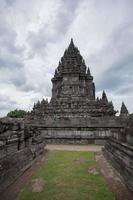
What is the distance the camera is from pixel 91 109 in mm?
30625

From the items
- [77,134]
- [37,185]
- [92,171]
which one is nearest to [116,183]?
[92,171]

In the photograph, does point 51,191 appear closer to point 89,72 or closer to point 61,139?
point 61,139

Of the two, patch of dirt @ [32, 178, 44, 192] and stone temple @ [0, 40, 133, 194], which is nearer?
patch of dirt @ [32, 178, 44, 192]

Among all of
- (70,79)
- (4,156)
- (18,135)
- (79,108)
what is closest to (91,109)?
(79,108)

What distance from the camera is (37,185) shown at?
209 inches

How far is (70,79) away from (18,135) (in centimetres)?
3232

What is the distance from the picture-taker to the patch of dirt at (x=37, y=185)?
4.97 metres

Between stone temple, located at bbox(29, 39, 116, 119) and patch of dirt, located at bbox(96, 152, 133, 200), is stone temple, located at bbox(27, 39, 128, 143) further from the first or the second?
patch of dirt, located at bbox(96, 152, 133, 200)

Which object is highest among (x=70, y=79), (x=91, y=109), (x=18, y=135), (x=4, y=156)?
(x=70, y=79)

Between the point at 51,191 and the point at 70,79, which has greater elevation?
the point at 70,79

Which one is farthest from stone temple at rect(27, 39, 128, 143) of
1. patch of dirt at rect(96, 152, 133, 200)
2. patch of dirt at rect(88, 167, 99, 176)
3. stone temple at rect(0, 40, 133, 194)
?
patch of dirt at rect(96, 152, 133, 200)

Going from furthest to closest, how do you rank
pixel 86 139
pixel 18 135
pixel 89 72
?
pixel 89 72
pixel 86 139
pixel 18 135

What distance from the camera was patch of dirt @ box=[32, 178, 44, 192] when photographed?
497 cm

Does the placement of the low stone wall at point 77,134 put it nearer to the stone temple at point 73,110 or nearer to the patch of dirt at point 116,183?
the stone temple at point 73,110
